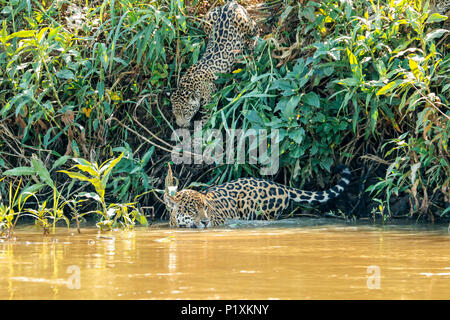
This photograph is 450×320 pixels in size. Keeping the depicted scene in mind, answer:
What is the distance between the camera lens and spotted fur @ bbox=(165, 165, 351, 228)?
18.8 feet

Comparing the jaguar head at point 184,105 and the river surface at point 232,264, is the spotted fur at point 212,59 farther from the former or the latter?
the river surface at point 232,264

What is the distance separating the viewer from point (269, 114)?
19.9ft

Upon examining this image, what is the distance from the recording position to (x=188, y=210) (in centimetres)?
562

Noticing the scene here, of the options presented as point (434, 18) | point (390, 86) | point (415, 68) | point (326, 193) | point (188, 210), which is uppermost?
point (434, 18)

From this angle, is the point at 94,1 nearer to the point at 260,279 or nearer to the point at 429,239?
the point at 429,239

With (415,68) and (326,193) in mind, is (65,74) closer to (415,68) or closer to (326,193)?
(326,193)

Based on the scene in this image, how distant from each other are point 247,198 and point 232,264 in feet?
8.39

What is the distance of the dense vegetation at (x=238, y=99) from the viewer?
5453 millimetres

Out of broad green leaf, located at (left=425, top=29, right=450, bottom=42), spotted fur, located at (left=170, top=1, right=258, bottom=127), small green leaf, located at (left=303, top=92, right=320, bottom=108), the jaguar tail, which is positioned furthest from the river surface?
spotted fur, located at (left=170, top=1, right=258, bottom=127)

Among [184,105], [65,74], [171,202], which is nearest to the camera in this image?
[171,202]

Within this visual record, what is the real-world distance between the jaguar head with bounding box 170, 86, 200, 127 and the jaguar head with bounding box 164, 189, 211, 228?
102 cm

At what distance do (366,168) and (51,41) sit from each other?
9.85 ft

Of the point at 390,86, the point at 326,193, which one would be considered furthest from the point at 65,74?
the point at 390,86

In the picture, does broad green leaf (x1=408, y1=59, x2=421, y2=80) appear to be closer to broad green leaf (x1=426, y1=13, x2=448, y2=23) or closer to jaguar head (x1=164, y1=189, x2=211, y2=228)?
broad green leaf (x1=426, y1=13, x2=448, y2=23)
